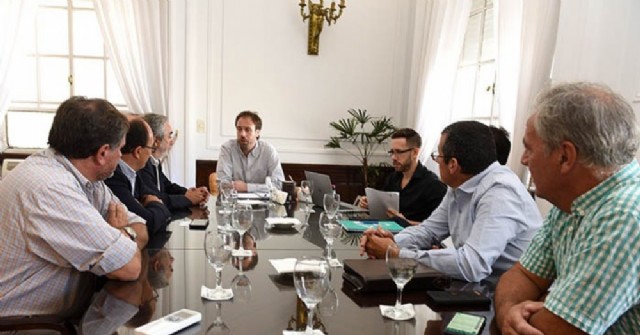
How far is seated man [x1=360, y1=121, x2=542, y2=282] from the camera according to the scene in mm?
1735

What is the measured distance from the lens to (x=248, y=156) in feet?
13.6

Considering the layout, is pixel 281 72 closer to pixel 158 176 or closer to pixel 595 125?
pixel 158 176

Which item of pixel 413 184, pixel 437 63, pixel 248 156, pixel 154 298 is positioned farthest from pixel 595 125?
pixel 437 63

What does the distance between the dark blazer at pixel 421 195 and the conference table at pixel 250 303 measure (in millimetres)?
1406

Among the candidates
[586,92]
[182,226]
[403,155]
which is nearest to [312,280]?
[586,92]

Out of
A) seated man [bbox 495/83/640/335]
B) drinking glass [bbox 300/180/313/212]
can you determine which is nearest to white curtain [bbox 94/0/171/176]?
drinking glass [bbox 300/180/313/212]

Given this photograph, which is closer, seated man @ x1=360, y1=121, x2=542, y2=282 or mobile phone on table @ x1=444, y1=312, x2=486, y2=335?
mobile phone on table @ x1=444, y1=312, x2=486, y2=335

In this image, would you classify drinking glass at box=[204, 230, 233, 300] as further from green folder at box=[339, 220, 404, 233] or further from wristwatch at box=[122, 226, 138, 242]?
green folder at box=[339, 220, 404, 233]

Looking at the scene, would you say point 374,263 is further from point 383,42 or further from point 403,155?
point 383,42

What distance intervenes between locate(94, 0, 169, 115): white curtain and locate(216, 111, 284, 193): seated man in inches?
44.7

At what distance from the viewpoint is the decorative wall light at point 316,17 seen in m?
4.95

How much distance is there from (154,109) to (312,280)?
4.15 meters

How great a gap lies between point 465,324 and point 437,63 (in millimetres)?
3913

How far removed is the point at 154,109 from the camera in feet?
15.9
